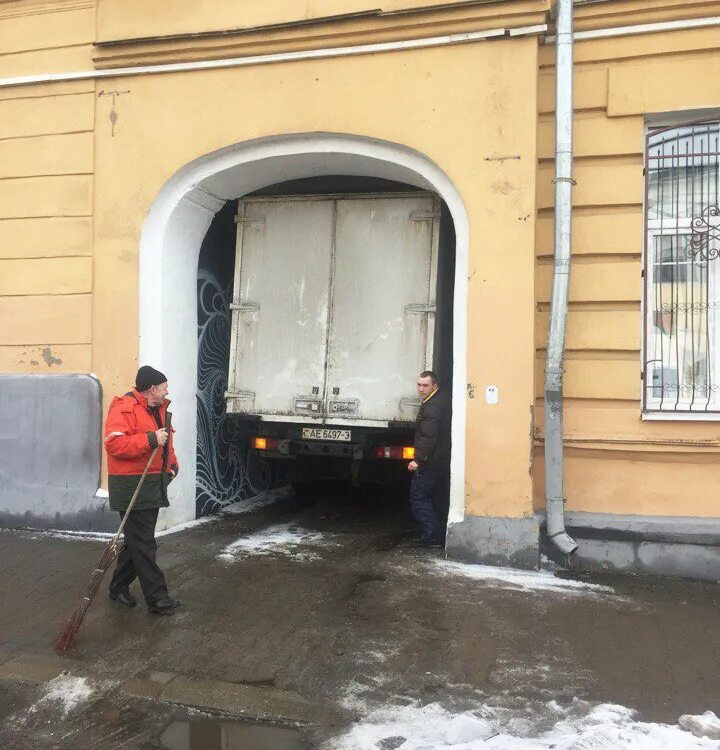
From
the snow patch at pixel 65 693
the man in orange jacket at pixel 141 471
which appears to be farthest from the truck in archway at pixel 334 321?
the snow patch at pixel 65 693

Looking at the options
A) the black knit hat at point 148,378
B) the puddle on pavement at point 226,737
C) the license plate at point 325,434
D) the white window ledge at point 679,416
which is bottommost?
the puddle on pavement at point 226,737

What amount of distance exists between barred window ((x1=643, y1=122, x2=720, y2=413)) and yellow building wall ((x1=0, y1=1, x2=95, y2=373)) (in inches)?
194

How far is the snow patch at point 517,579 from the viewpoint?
5.22 m

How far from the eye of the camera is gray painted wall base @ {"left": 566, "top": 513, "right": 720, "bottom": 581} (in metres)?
5.50

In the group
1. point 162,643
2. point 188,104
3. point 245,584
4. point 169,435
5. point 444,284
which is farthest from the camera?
point 444,284

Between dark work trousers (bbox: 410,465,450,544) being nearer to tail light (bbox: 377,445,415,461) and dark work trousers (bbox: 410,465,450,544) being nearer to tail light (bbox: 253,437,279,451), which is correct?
tail light (bbox: 377,445,415,461)

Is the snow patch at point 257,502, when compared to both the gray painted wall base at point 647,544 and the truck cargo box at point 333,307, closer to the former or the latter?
the truck cargo box at point 333,307

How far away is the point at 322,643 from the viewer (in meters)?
4.25

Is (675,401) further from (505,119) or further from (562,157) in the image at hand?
(505,119)

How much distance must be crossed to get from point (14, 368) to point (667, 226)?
19.6ft

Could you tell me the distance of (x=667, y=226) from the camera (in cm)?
596

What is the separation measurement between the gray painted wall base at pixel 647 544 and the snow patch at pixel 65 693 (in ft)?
12.0

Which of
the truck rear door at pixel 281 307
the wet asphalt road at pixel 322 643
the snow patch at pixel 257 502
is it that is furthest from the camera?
the snow patch at pixel 257 502

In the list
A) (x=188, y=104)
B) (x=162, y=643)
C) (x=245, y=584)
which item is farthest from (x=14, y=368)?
(x=162, y=643)
